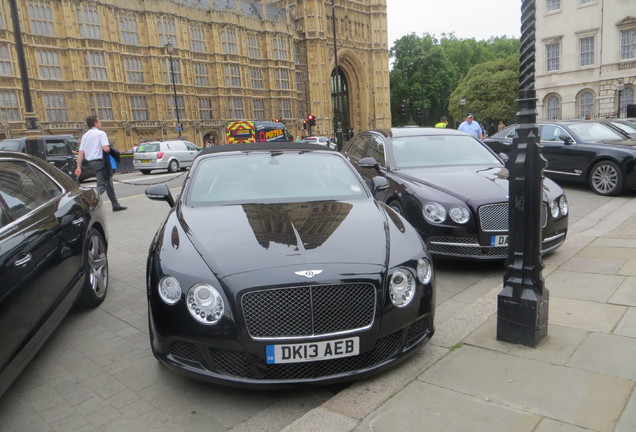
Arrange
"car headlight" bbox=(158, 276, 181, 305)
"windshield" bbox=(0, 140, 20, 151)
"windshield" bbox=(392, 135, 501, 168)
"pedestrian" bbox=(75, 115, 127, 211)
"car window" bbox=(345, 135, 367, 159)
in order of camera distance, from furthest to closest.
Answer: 1. "windshield" bbox=(0, 140, 20, 151)
2. "pedestrian" bbox=(75, 115, 127, 211)
3. "car window" bbox=(345, 135, 367, 159)
4. "windshield" bbox=(392, 135, 501, 168)
5. "car headlight" bbox=(158, 276, 181, 305)

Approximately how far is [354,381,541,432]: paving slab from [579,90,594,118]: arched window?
146ft

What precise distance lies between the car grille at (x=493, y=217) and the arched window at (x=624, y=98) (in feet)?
133

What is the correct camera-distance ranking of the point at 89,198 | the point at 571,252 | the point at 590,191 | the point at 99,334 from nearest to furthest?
the point at 99,334 → the point at 89,198 → the point at 571,252 → the point at 590,191

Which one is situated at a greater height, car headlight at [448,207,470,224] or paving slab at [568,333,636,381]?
car headlight at [448,207,470,224]

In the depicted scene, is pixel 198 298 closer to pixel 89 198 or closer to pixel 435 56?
pixel 89 198

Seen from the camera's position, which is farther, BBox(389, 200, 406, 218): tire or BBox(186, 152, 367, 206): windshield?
BBox(389, 200, 406, 218): tire

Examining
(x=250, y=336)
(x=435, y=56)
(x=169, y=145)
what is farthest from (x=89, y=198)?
(x=435, y=56)

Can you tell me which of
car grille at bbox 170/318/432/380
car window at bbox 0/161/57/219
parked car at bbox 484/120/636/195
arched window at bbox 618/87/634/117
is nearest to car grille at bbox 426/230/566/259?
car grille at bbox 170/318/432/380

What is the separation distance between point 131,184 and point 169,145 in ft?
27.1

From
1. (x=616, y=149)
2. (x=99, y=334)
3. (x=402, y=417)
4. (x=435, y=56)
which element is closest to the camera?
(x=402, y=417)

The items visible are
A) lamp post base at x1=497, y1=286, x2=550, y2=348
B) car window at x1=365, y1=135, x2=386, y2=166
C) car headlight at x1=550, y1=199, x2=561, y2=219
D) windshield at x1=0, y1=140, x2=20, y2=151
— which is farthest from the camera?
windshield at x1=0, y1=140, x2=20, y2=151

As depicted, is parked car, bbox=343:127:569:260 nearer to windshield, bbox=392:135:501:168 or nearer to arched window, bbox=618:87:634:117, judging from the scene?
windshield, bbox=392:135:501:168

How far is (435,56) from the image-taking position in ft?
241

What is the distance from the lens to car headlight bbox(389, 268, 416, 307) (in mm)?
2986
